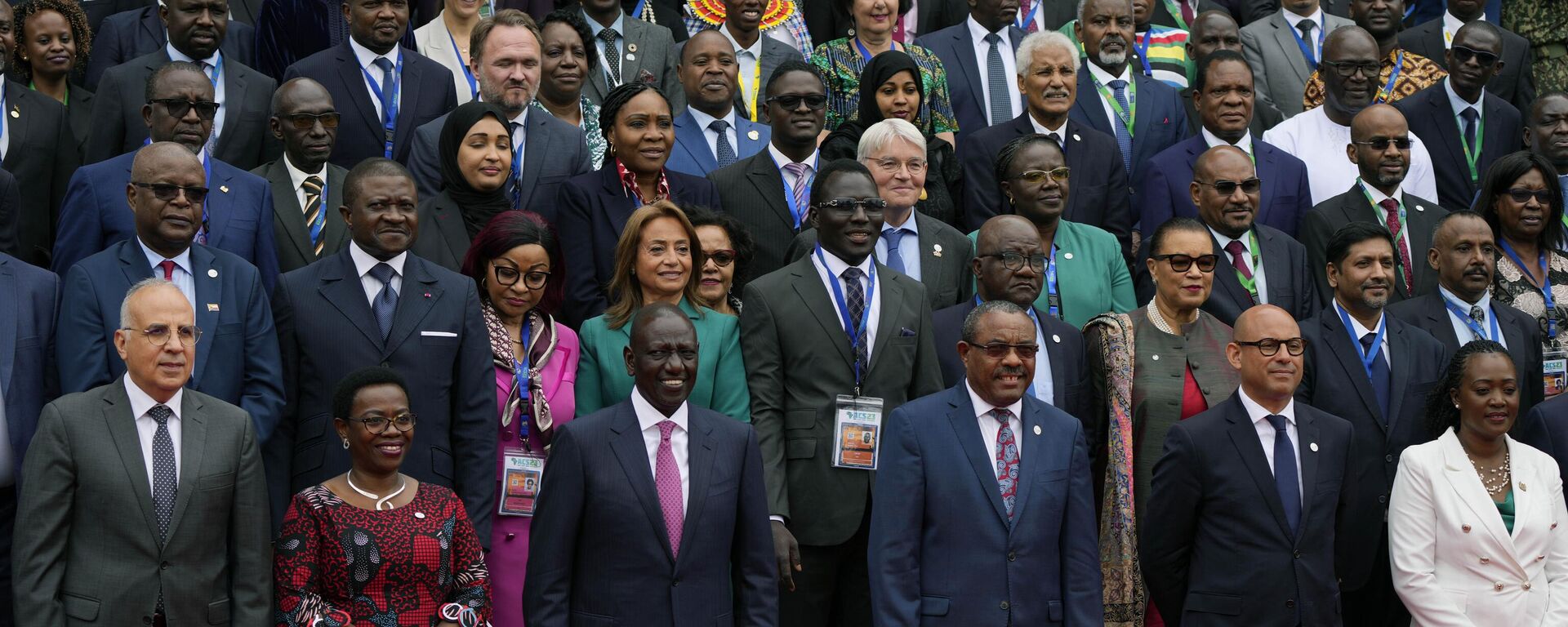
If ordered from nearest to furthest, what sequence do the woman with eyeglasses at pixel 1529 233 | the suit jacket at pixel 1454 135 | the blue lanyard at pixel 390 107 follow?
the woman with eyeglasses at pixel 1529 233 → the blue lanyard at pixel 390 107 → the suit jacket at pixel 1454 135

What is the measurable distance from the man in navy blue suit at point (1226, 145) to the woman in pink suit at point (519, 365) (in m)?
3.71

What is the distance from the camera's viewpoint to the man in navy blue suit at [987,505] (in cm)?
702

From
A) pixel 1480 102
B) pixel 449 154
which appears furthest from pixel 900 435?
pixel 1480 102

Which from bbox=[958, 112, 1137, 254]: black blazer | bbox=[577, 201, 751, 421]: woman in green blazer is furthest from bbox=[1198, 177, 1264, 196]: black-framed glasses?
bbox=[577, 201, 751, 421]: woman in green blazer

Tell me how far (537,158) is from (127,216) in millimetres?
2193

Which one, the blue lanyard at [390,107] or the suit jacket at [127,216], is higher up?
the blue lanyard at [390,107]

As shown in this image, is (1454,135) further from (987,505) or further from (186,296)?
(186,296)

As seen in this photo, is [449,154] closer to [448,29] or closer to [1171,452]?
[448,29]

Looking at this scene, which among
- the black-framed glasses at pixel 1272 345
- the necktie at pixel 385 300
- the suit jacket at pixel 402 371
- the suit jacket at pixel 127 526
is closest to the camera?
the suit jacket at pixel 127 526

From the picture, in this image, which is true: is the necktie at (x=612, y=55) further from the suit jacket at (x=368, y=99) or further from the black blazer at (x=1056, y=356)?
the black blazer at (x=1056, y=356)

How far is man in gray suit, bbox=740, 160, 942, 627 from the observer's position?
310 inches

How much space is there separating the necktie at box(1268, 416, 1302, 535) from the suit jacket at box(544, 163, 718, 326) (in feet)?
10.2

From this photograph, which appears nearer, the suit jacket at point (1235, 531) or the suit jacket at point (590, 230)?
the suit jacket at point (1235, 531)

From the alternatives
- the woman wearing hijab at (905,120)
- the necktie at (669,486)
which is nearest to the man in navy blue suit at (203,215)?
the necktie at (669,486)
